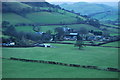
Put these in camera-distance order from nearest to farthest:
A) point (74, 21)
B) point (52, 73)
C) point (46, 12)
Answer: point (52, 73) → point (74, 21) → point (46, 12)

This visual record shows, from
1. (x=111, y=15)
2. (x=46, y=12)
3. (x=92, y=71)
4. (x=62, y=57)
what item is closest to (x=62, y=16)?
(x=46, y=12)

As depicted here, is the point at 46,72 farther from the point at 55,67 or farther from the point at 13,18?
the point at 13,18

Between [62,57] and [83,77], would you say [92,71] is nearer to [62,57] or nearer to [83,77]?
[83,77]

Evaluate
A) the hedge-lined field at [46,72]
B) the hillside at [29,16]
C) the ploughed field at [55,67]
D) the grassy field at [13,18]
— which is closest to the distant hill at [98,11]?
the hillside at [29,16]

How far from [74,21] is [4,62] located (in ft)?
156

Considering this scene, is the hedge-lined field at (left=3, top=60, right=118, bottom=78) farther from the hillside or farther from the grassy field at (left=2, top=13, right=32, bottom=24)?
the hillside

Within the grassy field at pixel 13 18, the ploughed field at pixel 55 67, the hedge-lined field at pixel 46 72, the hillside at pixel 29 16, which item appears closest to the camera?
the hedge-lined field at pixel 46 72

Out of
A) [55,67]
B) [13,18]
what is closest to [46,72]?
[55,67]

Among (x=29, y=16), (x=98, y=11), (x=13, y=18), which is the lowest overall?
(x=13, y=18)

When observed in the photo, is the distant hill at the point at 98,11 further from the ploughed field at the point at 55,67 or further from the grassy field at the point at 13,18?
the ploughed field at the point at 55,67

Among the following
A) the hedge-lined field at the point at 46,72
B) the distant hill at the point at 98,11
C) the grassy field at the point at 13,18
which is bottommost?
the hedge-lined field at the point at 46,72

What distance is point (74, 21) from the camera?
68.9 meters

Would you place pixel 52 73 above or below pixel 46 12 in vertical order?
below

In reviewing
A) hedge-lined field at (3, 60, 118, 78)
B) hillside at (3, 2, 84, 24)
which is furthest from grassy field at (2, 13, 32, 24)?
hedge-lined field at (3, 60, 118, 78)
